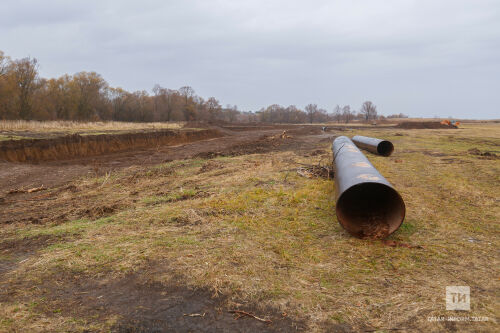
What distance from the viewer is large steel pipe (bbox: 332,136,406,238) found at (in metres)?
4.66

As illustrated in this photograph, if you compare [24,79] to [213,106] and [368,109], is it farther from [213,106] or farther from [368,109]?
[368,109]

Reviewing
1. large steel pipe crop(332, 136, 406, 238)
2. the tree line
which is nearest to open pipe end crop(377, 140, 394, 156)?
large steel pipe crop(332, 136, 406, 238)

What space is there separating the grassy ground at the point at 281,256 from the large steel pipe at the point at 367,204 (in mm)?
280

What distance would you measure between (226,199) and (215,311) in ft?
12.7

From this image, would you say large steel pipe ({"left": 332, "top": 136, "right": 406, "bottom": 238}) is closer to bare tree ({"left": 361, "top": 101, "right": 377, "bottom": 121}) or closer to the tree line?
the tree line

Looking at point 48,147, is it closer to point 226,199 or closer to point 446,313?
point 226,199

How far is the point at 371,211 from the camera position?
213 inches

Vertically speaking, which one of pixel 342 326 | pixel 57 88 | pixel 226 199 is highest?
pixel 57 88

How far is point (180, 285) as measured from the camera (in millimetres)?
3660

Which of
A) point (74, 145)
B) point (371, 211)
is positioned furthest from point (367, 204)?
point (74, 145)

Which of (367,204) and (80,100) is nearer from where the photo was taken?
(367,204)

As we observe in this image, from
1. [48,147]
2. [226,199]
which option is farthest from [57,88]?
[226,199]

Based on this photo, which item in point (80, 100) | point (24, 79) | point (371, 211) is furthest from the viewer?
point (80, 100)

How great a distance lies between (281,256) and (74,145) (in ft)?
60.7
